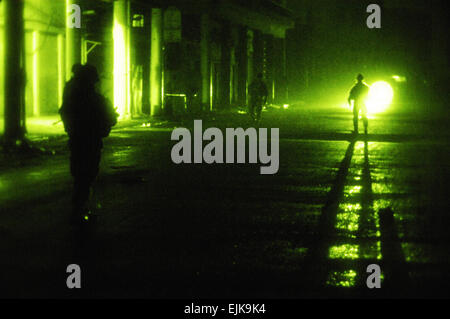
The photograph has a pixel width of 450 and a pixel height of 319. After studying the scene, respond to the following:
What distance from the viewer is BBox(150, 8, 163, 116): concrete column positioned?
36.4 meters

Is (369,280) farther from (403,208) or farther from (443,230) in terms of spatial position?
(403,208)

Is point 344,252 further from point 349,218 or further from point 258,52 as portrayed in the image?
point 258,52

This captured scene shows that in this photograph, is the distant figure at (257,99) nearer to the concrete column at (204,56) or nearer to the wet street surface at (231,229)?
the concrete column at (204,56)

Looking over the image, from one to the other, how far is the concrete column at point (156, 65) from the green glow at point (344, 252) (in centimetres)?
2799

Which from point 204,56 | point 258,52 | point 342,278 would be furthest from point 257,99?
point 258,52

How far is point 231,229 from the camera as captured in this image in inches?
384

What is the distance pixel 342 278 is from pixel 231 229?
2606 mm

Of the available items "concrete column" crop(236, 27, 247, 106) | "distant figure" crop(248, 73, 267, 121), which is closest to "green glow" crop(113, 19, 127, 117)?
"distant figure" crop(248, 73, 267, 121)

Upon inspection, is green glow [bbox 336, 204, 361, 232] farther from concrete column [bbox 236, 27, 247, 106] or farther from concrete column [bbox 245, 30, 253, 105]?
concrete column [bbox 245, 30, 253, 105]

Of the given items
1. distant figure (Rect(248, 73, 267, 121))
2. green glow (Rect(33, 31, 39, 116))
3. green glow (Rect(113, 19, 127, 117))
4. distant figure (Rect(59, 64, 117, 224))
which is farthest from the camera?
green glow (Rect(113, 19, 127, 117))

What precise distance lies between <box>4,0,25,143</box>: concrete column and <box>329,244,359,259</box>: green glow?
11.4 m

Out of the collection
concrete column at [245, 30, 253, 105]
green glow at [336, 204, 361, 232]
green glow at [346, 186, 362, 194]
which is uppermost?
concrete column at [245, 30, 253, 105]

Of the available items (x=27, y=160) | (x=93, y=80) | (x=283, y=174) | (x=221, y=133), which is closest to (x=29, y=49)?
(x=221, y=133)
